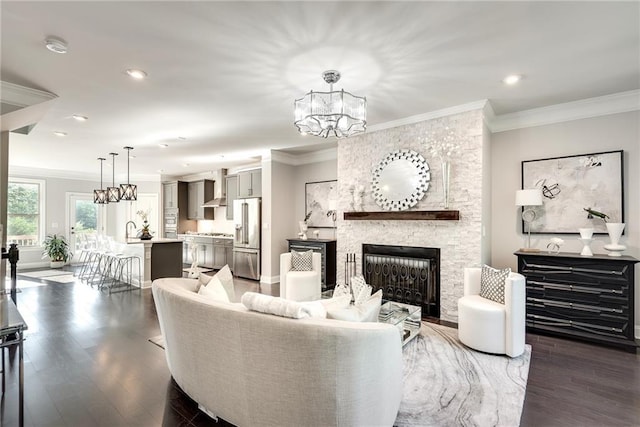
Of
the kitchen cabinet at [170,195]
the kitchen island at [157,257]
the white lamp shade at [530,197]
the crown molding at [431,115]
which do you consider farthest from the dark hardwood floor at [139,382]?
the kitchen cabinet at [170,195]

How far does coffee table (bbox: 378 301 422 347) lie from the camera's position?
312 centimetres

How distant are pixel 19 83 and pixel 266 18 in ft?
9.38

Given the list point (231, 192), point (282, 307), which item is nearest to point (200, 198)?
point (231, 192)

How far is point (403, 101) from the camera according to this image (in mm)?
3750

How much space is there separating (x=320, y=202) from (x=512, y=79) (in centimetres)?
405

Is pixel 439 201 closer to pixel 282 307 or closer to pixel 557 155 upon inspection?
pixel 557 155

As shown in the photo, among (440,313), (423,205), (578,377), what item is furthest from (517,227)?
(578,377)

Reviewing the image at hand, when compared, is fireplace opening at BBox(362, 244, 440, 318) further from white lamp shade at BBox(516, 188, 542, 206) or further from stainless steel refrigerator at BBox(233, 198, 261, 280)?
stainless steel refrigerator at BBox(233, 198, 261, 280)

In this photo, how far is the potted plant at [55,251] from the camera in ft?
27.0

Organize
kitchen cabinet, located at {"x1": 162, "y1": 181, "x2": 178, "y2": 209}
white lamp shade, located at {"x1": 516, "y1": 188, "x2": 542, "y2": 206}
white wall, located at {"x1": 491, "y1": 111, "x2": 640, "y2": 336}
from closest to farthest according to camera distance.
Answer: white wall, located at {"x1": 491, "y1": 111, "x2": 640, "y2": 336} → white lamp shade, located at {"x1": 516, "y1": 188, "x2": 542, "y2": 206} → kitchen cabinet, located at {"x1": 162, "y1": 181, "x2": 178, "y2": 209}

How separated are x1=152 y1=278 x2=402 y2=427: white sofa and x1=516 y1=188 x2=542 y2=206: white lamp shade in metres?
3.02

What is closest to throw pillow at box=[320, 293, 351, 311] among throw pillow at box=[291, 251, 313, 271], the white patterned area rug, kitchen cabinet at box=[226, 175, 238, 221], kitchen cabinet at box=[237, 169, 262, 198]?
the white patterned area rug

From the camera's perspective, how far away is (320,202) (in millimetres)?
6508

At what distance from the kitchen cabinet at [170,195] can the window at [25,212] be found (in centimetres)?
306
